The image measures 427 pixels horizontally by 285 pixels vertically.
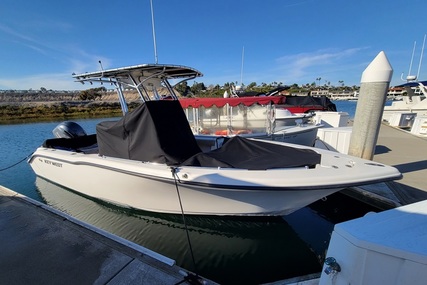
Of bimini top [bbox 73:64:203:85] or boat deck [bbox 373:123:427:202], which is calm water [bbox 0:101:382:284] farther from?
bimini top [bbox 73:64:203:85]

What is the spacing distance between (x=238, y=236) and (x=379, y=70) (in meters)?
4.09

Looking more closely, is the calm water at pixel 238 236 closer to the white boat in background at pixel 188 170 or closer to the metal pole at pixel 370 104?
the white boat in background at pixel 188 170

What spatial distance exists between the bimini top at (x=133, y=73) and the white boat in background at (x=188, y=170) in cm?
3

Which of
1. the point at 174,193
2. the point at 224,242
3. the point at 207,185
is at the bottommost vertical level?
the point at 224,242

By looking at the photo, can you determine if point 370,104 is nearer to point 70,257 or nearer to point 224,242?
point 224,242

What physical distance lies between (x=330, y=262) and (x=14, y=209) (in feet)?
14.8

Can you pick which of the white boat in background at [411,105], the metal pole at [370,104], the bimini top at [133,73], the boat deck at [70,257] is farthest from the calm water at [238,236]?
the white boat in background at [411,105]

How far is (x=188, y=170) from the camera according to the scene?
11.0 feet

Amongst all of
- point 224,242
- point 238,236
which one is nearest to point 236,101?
point 238,236

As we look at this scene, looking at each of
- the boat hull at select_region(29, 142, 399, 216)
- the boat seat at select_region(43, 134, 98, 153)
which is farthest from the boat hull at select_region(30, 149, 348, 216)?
the boat seat at select_region(43, 134, 98, 153)

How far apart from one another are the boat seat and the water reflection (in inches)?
79.9

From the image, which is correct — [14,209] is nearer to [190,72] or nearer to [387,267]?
[190,72]

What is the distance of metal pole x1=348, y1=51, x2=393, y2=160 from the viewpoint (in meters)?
4.09

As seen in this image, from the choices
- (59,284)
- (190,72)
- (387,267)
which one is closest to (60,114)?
(190,72)
